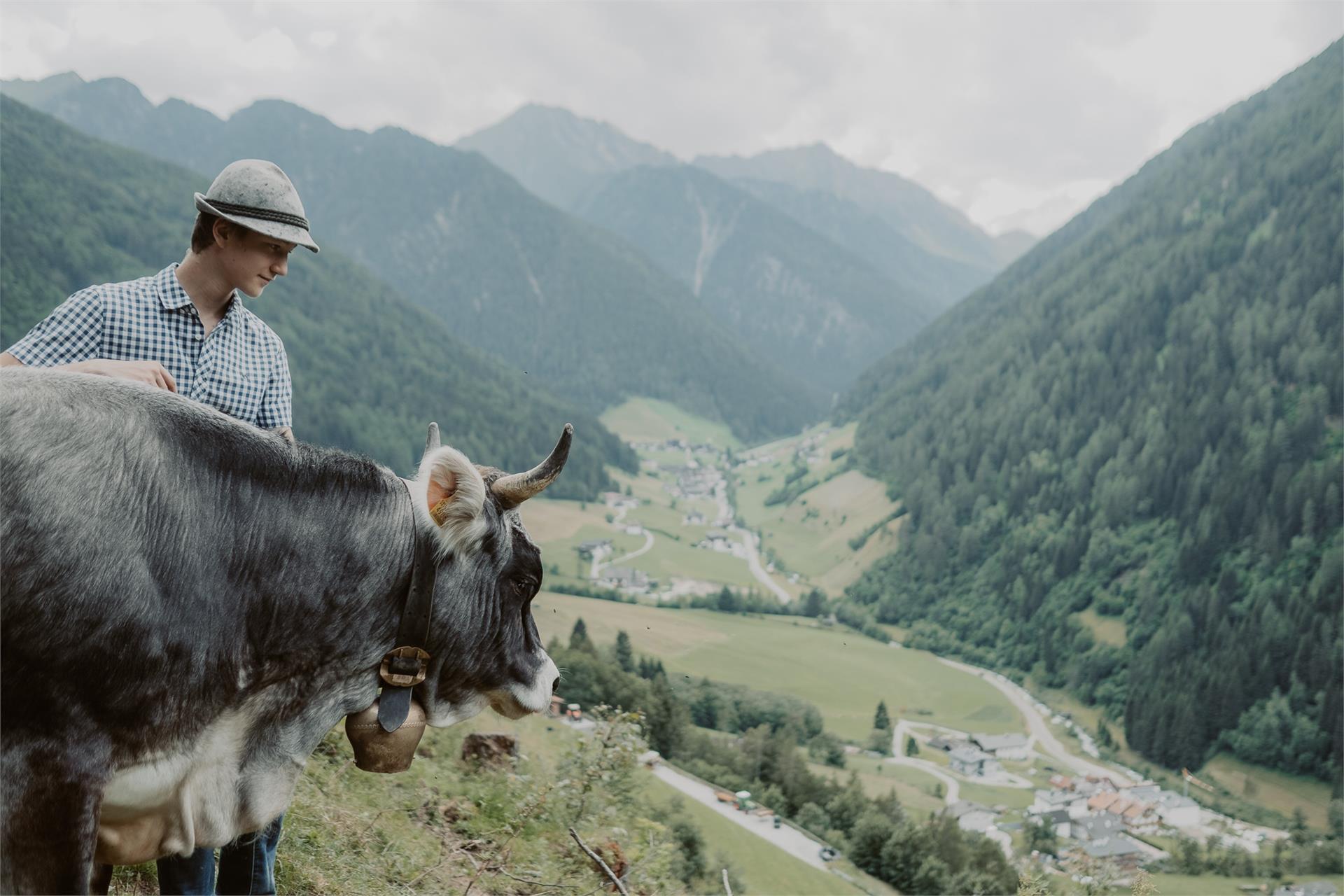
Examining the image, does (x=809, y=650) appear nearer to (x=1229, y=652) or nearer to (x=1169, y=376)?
(x=1229, y=652)

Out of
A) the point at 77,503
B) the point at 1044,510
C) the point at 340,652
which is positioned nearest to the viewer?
the point at 77,503

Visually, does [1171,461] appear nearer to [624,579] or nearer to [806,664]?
[806,664]

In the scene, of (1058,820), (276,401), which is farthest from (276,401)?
(1058,820)

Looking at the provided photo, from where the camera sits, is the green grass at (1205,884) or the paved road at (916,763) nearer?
the green grass at (1205,884)

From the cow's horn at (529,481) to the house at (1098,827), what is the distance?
5369 centimetres

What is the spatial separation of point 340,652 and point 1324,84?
201297 millimetres

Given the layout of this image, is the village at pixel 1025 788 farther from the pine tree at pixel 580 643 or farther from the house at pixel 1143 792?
the pine tree at pixel 580 643

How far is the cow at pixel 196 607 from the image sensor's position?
1923mm

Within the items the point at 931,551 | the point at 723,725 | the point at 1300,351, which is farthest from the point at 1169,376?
the point at 723,725

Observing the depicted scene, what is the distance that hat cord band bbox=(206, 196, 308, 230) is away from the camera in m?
2.83

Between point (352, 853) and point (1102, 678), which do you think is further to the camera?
point (1102, 678)

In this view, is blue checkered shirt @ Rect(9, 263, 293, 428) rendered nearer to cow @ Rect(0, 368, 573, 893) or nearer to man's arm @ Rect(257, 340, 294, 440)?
man's arm @ Rect(257, 340, 294, 440)

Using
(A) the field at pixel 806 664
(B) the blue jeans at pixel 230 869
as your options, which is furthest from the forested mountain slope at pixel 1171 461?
(B) the blue jeans at pixel 230 869

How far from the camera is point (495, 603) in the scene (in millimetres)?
2711
